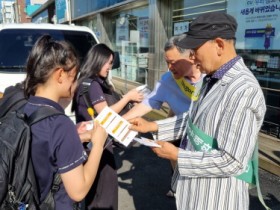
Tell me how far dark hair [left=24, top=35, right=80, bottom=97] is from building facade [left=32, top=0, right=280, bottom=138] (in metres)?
4.41

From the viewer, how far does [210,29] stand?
1.48 meters

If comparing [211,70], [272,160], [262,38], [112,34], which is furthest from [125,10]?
[211,70]

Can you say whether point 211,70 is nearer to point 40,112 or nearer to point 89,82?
point 40,112

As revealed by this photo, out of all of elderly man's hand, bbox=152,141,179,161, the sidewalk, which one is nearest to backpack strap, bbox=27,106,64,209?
elderly man's hand, bbox=152,141,179,161

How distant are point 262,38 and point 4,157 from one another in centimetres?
551

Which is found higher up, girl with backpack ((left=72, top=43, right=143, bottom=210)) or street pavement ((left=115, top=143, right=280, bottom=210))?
girl with backpack ((left=72, top=43, right=143, bottom=210))

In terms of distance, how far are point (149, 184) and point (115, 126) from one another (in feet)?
7.72

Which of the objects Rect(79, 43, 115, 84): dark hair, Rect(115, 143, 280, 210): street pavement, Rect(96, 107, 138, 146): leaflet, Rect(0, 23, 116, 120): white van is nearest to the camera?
Rect(96, 107, 138, 146): leaflet

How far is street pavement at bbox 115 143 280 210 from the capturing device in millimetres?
3535

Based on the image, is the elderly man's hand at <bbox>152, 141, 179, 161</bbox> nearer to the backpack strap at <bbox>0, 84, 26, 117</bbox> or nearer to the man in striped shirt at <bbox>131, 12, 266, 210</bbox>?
the man in striped shirt at <bbox>131, 12, 266, 210</bbox>

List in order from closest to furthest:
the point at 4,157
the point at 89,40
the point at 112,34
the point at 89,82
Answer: the point at 4,157, the point at 89,82, the point at 89,40, the point at 112,34

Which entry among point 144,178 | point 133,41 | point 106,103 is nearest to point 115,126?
point 106,103

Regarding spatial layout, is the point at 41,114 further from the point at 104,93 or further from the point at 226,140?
the point at 104,93

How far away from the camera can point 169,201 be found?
11.8 ft
